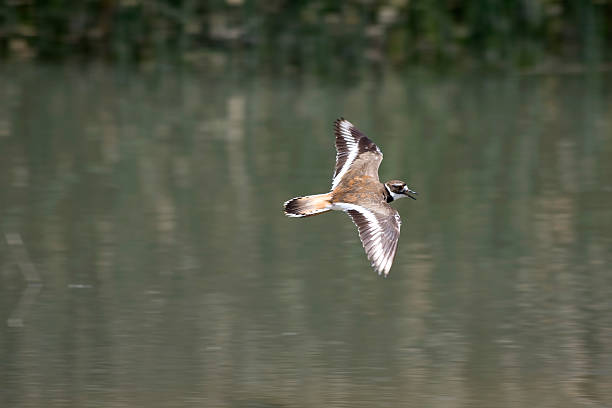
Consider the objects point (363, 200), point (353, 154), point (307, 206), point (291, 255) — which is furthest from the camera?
point (291, 255)

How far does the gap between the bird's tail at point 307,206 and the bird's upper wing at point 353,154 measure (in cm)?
50

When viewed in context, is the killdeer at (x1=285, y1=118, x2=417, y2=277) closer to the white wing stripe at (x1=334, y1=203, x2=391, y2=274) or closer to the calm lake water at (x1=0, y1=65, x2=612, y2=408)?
the white wing stripe at (x1=334, y1=203, x2=391, y2=274)

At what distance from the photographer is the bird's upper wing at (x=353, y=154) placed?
8.11 m

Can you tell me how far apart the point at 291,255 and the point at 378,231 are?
8.28ft

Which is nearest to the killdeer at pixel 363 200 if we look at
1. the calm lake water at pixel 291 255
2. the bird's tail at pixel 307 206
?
the bird's tail at pixel 307 206

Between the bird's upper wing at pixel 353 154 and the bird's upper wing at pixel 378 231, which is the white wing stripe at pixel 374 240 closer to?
the bird's upper wing at pixel 378 231

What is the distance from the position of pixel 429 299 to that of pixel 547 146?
5325 millimetres

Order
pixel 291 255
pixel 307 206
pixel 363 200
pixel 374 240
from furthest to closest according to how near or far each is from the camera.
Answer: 1. pixel 291 255
2. pixel 363 200
3. pixel 307 206
4. pixel 374 240

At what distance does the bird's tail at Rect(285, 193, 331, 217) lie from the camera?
7273 mm

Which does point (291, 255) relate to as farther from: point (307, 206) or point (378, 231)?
point (378, 231)

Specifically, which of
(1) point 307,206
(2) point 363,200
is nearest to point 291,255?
(2) point 363,200

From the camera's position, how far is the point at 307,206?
739cm

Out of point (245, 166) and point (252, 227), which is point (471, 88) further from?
point (252, 227)

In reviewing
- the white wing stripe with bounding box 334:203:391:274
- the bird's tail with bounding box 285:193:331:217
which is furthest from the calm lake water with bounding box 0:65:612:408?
the bird's tail with bounding box 285:193:331:217
